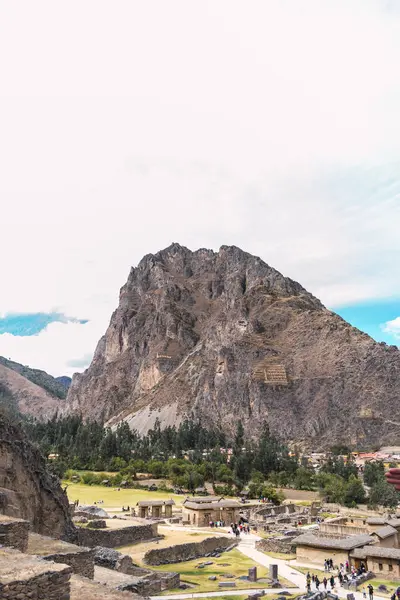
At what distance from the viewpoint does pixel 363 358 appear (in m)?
191

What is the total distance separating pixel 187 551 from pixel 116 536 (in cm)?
605

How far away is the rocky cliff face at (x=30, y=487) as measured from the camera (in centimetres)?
2438

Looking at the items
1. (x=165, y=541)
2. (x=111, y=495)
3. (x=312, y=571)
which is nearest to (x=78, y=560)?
(x=312, y=571)

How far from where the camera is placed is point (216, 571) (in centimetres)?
3572

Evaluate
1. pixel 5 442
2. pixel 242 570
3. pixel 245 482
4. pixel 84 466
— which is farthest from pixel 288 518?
pixel 84 466

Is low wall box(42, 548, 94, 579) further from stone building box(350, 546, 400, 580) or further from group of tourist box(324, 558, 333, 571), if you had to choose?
stone building box(350, 546, 400, 580)

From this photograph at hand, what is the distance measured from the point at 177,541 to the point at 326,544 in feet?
43.0

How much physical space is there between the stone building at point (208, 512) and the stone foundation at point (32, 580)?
1924 inches

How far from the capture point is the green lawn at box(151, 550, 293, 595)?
3103cm

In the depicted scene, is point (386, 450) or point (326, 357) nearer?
point (386, 450)

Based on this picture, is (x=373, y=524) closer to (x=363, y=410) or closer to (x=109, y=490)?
(x=109, y=490)

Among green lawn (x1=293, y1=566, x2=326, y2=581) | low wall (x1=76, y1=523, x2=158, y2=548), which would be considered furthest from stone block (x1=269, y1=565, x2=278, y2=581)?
low wall (x1=76, y1=523, x2=158, y2=548)

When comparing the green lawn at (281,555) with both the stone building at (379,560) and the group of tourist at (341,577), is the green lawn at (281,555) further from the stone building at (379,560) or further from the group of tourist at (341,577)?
the stone building at (379,560)

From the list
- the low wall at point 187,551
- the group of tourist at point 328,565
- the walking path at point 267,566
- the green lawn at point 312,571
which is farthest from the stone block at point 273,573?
the low wall at point 187,551
